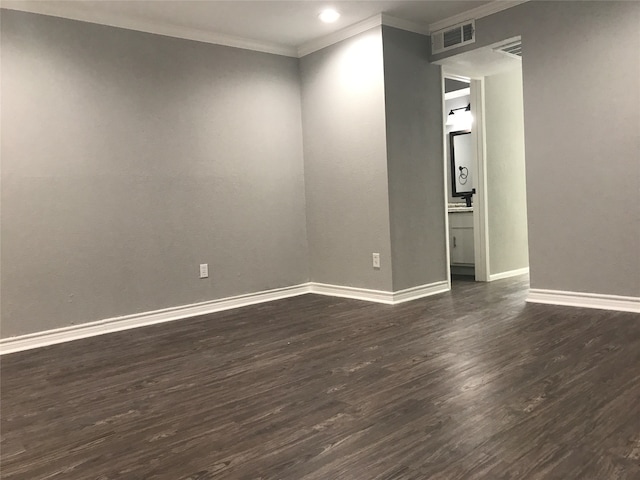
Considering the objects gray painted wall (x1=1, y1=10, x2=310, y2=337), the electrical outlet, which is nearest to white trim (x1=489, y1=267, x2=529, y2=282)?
gray painted wall (x1=1, y1=10, x2=310, y2=337)

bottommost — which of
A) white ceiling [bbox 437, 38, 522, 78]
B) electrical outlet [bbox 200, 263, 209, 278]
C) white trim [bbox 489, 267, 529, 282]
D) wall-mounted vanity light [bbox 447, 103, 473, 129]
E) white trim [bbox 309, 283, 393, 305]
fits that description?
white trim [bbox 489, 267, 529, 282]

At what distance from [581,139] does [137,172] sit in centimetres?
333

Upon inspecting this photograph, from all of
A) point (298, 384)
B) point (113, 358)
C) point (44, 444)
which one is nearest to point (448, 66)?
point (298, 384)

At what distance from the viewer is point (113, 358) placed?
303 cm

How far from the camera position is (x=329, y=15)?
397cm

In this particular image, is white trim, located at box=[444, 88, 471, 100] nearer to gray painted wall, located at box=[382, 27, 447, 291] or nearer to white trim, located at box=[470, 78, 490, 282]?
white trim, located at box=[470, 78, 490, 282]

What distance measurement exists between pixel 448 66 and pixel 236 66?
194 centimetres

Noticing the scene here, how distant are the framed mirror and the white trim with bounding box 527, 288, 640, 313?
85.3 inches

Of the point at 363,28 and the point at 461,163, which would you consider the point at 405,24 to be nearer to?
the point at 363,28

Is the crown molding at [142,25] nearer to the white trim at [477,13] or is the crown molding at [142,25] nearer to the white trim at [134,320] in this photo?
the white trim at [477,13]

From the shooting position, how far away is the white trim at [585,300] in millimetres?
3379

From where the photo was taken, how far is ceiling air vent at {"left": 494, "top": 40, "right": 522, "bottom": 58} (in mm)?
4012

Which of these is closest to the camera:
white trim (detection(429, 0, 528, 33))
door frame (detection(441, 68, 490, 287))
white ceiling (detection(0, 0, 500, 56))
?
white ceiling (detection(0, 0, 500, 56))

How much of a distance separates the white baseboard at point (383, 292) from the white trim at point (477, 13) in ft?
7.45
